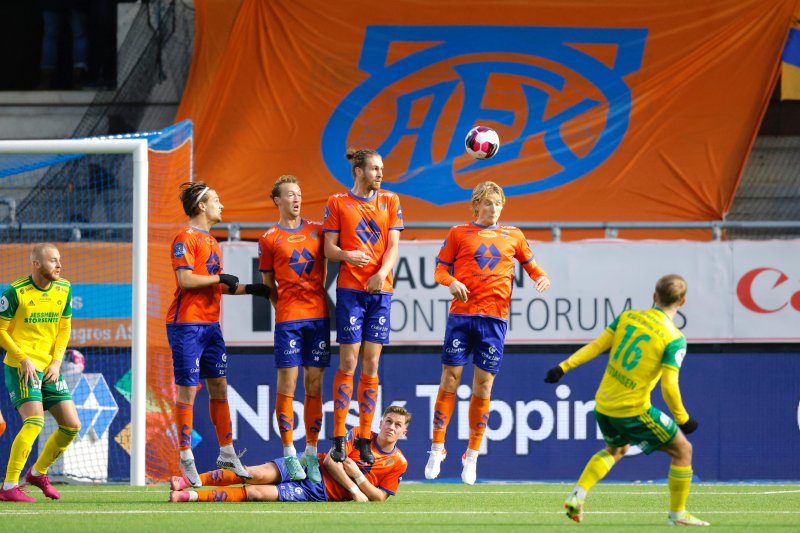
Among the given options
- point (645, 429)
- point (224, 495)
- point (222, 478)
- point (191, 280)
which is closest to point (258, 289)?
point (191, 280)

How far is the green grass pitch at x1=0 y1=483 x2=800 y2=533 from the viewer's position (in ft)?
24.0

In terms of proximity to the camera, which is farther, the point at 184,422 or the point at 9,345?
the point at 184,422

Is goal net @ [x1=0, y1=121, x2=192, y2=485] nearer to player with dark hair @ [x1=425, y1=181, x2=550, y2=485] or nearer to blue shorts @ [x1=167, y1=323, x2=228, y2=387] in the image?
blue shorts @ [x1=167, y1=323, x2=228, y2=387]

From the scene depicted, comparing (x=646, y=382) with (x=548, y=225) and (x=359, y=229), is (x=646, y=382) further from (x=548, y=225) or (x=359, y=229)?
(x=548, y=225)

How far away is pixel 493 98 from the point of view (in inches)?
624

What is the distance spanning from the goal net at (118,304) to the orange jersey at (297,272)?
2221 millimetres

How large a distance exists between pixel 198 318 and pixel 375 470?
1709 millimetres

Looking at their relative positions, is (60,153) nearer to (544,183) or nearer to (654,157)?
(544,183)

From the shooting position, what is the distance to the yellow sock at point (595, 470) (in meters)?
7.26

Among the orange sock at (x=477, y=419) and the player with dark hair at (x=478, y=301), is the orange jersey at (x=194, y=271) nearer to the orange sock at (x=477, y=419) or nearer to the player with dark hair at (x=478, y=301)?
the player with dark hair at (x=478, y=301)

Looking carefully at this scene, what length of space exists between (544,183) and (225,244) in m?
4.49

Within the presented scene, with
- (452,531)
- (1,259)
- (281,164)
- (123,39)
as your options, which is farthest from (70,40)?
(452,531)

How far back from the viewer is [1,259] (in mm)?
12438

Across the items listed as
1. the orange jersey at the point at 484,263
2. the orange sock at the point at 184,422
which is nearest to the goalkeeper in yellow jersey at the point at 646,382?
the orange jersey at the point at 484,263
